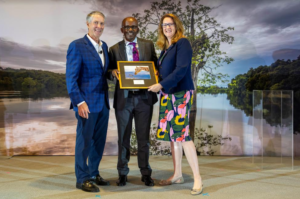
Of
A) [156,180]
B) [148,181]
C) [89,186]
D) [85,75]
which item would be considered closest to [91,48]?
[85,75]

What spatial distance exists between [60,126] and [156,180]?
6.78 feet

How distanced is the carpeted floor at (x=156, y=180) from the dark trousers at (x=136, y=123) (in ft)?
0.80

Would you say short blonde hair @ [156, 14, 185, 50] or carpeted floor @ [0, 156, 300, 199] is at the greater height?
short blonde hair @ [156, 14, 185, 50]

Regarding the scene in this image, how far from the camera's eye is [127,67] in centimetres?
291

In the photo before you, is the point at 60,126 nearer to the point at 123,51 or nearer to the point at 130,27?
the point at 123,51

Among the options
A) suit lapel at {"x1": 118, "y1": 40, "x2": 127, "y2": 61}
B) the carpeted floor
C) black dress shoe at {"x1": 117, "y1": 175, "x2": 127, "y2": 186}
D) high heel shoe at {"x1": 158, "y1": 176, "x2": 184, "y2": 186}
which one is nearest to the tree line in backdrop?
the carpeted floor

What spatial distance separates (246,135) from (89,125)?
279 cm

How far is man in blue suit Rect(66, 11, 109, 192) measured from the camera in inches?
109

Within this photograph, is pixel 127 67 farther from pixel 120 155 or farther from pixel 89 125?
pixel 120 155

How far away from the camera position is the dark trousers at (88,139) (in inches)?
112

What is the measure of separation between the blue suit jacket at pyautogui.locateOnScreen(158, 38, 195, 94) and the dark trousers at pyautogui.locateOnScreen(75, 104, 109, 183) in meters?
0.66

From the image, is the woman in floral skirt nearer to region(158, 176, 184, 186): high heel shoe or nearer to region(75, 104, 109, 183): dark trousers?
region(158, 176, 184, 186): high heel shoe

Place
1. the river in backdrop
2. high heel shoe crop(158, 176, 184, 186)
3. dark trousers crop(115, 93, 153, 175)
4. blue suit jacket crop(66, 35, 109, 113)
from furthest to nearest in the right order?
the river in backdrop → high heel shoe crop(158, 176, 184, 186) → dark trousers crop(115, 93, 153, 175) → blue suit jacket crop(66, 35, 109, 113)

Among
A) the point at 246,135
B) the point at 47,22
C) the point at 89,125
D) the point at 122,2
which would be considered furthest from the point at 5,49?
the point at 246,135
